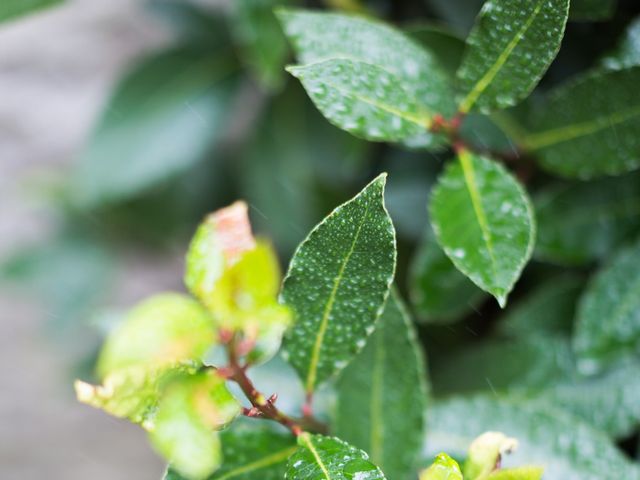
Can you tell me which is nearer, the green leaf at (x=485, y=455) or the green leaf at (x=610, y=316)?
the green leaf at (x=485, y=455)

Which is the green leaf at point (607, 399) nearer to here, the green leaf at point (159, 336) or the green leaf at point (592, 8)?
the green leaf at point (592, 8)

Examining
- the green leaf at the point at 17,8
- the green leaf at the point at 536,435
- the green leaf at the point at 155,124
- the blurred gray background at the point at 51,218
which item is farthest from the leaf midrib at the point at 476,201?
the blurred gray background at the point at 51,218

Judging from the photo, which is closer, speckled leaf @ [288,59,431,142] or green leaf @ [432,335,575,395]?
speckled leaf @ [288,59,431,142]

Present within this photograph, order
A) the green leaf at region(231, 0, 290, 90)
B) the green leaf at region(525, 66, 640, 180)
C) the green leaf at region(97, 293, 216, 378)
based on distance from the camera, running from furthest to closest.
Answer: the green leaf at region(231, 0, 290, 90) → the green leaf at region(525, 66, 640, 180) → the green leaf at region(97, 293, 216, 378)

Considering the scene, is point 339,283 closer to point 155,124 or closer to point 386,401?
point 386,401

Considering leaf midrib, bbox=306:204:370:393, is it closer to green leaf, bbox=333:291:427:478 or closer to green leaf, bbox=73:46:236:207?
green leaf, bbox=333:291:427:478

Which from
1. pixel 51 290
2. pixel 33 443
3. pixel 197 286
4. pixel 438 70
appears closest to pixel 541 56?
pixel 438 70

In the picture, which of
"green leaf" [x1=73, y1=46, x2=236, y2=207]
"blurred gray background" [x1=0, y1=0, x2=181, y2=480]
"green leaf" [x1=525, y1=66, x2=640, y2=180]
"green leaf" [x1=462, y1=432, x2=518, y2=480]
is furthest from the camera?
"blurred gray background" [x1=0, y1=0, x2=181, y2=480]

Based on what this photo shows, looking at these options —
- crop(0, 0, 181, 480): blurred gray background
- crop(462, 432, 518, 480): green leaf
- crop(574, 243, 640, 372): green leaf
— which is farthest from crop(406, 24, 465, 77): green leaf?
crop(0, 0, 181, 480): blurred gray background
